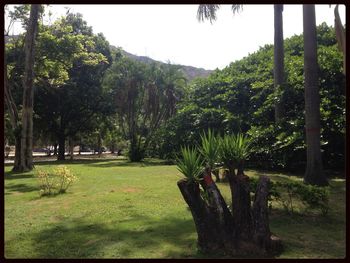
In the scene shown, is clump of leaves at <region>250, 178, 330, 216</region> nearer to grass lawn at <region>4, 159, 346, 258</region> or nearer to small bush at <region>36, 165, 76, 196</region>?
grass lawn at <region>4, 159, 346, 258</region>

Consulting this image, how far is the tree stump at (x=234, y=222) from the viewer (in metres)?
6.50

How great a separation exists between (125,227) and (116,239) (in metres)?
0.84

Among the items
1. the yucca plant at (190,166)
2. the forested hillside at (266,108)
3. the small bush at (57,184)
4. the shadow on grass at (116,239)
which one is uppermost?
the forested hillside at (266,108)

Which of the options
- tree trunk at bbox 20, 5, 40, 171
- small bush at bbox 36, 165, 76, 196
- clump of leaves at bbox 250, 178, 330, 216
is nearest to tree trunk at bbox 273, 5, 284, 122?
clump of leaves at bbox 250, 178, 330, 216

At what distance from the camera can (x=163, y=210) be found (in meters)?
9.75

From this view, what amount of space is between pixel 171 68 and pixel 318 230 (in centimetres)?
3067

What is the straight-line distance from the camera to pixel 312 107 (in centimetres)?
1268

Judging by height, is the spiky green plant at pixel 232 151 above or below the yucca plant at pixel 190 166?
above

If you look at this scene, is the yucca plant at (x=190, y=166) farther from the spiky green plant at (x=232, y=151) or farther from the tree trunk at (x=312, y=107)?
the tree trunk at (x=312, y=107)

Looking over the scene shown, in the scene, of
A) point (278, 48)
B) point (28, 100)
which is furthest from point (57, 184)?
point (278, 48)

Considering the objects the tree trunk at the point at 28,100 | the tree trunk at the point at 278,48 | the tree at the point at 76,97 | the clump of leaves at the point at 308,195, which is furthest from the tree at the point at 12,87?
the clump of leaves at the point at 308,195

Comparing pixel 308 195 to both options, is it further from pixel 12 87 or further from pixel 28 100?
pixel 12 87

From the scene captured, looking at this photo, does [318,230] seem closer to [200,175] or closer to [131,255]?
[200,175]

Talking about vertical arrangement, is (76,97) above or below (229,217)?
above
